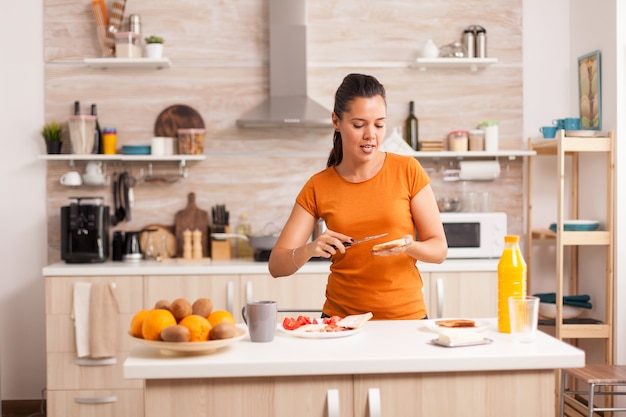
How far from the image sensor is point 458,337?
200 cm

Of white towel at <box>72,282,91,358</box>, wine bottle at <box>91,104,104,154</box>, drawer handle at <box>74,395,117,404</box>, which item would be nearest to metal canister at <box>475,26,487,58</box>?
wine bottle at <box>91,104,104,154</box>

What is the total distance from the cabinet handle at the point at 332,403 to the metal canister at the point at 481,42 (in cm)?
318

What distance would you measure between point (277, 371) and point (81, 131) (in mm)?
3047

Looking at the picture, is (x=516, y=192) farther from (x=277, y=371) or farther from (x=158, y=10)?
(x=277, y=371)

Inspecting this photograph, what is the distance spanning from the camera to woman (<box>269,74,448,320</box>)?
7.88 feet

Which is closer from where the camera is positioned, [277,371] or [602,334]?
[277,371]

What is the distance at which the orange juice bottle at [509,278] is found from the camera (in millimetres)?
2141

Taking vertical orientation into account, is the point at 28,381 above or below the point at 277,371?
below

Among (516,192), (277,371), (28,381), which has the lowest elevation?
(28,381)

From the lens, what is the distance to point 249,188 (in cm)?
469

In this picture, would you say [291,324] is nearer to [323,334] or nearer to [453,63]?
[323,334]

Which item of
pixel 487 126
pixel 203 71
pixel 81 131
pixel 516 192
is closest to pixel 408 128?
pixel 487 126

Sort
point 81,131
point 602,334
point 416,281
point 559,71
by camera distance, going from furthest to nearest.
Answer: point 559,71, point 81,131, point 602,334, point 416,281

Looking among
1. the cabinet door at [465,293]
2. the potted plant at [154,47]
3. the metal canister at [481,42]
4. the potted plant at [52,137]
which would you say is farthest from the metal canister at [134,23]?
the cabinet door at [465,293]
